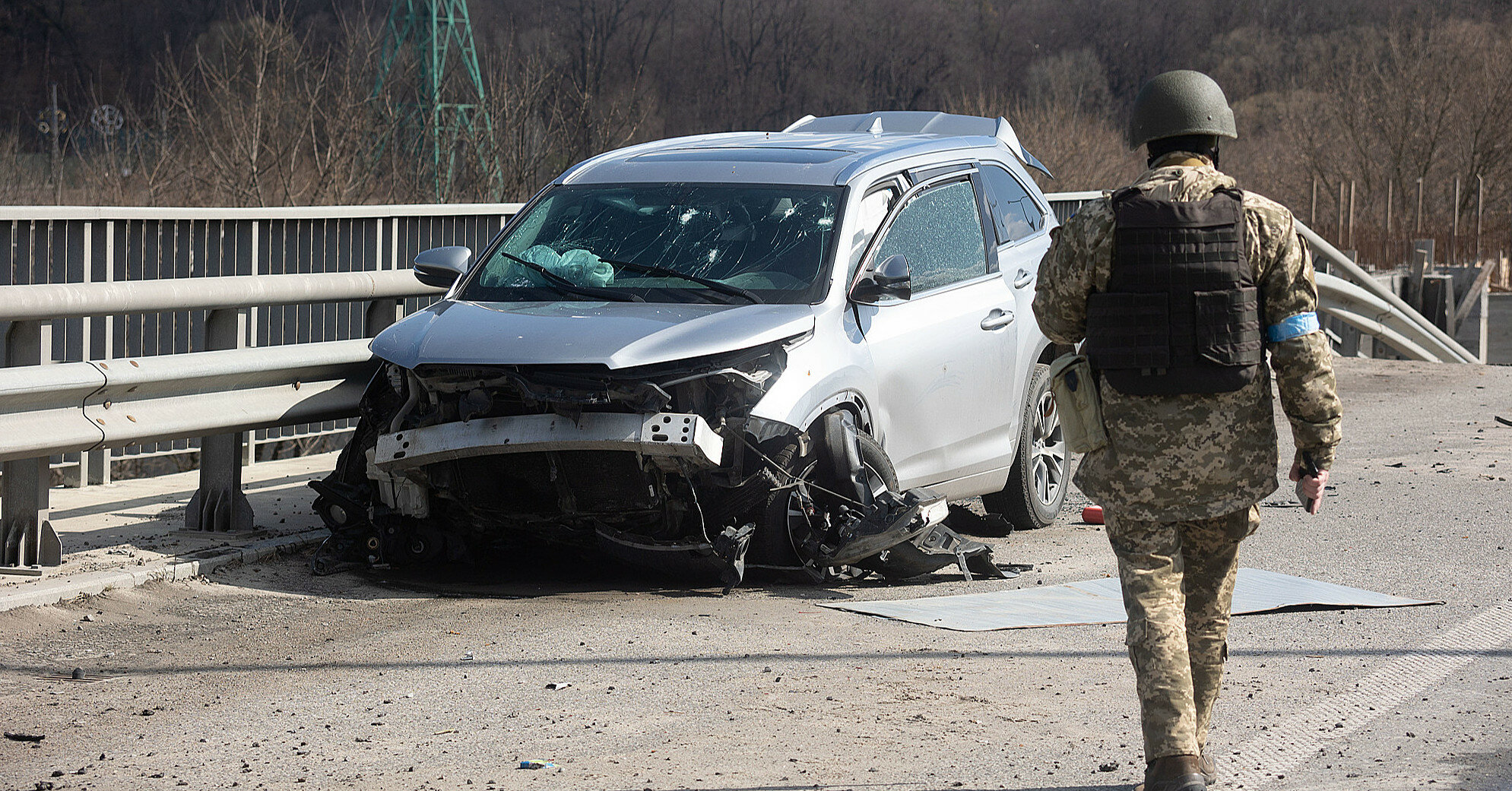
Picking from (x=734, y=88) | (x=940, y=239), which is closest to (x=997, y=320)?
(x=940, y=239)

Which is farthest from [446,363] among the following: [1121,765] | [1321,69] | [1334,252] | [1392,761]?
[1321,69]

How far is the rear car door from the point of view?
6.81 metres

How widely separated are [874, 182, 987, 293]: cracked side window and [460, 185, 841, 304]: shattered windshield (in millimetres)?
390

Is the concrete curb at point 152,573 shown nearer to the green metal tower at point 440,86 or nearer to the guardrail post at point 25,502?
the guardrail post at point 25,502

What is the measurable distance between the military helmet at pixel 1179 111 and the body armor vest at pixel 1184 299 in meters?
0.21

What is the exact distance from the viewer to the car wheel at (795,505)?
243 inches

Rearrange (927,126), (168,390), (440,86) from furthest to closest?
1. (440,86)
2. (927,126)
3. (168,390)

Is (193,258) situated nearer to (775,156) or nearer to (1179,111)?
(775,156)

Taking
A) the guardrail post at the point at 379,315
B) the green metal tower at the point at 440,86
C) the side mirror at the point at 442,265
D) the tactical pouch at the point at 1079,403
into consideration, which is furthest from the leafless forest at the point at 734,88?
the tactical pouch at the point at 1079,403

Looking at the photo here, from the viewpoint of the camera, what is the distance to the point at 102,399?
6145mm

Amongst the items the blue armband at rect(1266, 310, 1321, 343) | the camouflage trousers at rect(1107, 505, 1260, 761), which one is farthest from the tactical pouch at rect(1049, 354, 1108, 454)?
the blue armband at rect(1266, 310, 1321, 343)

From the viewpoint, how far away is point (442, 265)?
23.4 ft

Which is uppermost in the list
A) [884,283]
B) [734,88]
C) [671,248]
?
[734,88]

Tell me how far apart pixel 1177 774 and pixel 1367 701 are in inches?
53.4
